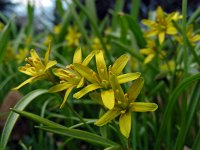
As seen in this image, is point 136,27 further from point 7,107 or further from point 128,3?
point 128,3

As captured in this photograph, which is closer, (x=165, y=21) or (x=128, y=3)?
(x=165, y=21)

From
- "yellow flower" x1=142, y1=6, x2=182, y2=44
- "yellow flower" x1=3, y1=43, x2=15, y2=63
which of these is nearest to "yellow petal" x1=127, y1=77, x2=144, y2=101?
"yellow flower" x1=142, y1=6, x2=182, y2=44

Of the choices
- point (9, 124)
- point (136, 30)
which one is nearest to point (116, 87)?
point (9, 124)

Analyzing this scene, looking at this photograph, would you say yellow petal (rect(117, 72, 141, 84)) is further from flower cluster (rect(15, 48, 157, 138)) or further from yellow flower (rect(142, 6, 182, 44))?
yellow flower (rect(142, 6, 182, 44))

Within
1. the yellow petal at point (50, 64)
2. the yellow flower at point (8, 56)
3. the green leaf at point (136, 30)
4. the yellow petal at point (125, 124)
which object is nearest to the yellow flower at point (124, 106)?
the yellow petal at point (125, 124)

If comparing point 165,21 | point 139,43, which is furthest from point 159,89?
point 165,21

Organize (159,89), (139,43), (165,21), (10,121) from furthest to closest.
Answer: (139,43)
(159,89)
(165,21)
(10,121)

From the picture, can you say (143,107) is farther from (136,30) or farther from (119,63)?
(136,30)
